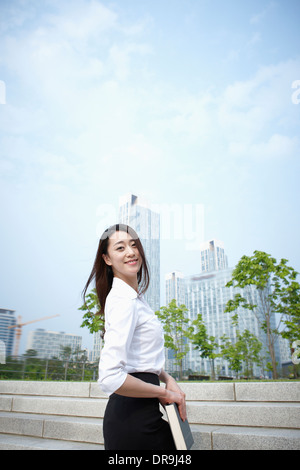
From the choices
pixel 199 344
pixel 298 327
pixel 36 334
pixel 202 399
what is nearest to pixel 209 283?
pixel 36 334

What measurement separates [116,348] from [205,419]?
8.69 ft

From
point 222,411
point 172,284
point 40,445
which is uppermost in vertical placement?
point 172,284

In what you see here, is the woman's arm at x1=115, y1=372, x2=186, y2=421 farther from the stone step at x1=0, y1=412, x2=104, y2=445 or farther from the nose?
the stone step at x1=0, y1=412, x2=104, y2=445

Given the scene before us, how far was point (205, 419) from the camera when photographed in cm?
317

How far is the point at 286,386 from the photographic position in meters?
3.37

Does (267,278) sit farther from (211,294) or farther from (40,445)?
(211,294)

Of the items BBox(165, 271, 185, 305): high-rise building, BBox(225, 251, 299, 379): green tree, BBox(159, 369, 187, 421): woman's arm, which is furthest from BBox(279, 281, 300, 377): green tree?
BBox(165, 271, 185, 305): high-rise building

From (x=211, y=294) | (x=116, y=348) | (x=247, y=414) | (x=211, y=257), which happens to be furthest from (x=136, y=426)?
(x=211, y=294)

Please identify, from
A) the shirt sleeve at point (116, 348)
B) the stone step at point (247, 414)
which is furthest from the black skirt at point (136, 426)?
the stone step at point (247, 414)

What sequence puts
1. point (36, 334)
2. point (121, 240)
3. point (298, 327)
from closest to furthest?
1. point (121, 240)
2. point (298, 327)
3. point (36, 334)

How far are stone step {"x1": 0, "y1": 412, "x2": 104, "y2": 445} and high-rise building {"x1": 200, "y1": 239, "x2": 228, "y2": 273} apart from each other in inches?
1961

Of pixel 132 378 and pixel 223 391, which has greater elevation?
pixel 132 378
